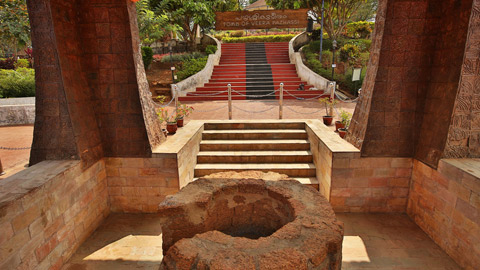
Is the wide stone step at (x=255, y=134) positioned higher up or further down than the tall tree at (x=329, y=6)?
further down

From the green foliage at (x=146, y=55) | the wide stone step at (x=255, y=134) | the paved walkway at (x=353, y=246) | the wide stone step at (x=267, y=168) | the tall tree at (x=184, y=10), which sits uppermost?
the tall tree at (x=184, y=10)

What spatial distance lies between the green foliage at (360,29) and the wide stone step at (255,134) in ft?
51.3

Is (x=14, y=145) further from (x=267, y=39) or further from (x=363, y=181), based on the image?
(x=267, y=39)

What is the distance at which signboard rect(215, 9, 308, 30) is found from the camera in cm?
732

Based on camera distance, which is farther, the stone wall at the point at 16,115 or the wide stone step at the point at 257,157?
the stone wall at the point at 16,115

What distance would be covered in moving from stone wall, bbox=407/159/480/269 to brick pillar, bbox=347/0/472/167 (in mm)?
290

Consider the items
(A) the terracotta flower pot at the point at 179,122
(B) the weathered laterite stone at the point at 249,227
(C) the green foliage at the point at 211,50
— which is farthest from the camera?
(C) the green foliage at the point at 211,50

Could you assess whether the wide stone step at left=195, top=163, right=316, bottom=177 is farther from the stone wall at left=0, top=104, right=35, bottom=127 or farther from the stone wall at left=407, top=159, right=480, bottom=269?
the stone wall at left=0, top=104, right=35, bottom=127

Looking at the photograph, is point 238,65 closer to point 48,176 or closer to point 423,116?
point 423,116

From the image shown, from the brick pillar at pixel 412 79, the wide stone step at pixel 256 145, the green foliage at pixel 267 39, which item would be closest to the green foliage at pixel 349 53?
the green foliage at pixel 267 39

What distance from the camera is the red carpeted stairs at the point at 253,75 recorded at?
11.4 m

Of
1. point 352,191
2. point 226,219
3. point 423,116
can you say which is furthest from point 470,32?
point 226,219

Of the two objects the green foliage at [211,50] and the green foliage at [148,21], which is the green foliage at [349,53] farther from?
the green foliage at [148,21]

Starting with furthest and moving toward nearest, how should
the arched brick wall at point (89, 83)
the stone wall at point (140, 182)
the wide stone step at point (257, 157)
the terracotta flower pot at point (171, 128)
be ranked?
the terracotta flower pot at point (171, 128) → the wide stone step at point (257, 157) → the stone wall at point (140, 182) → the arched brick wall at point (89, 83)
